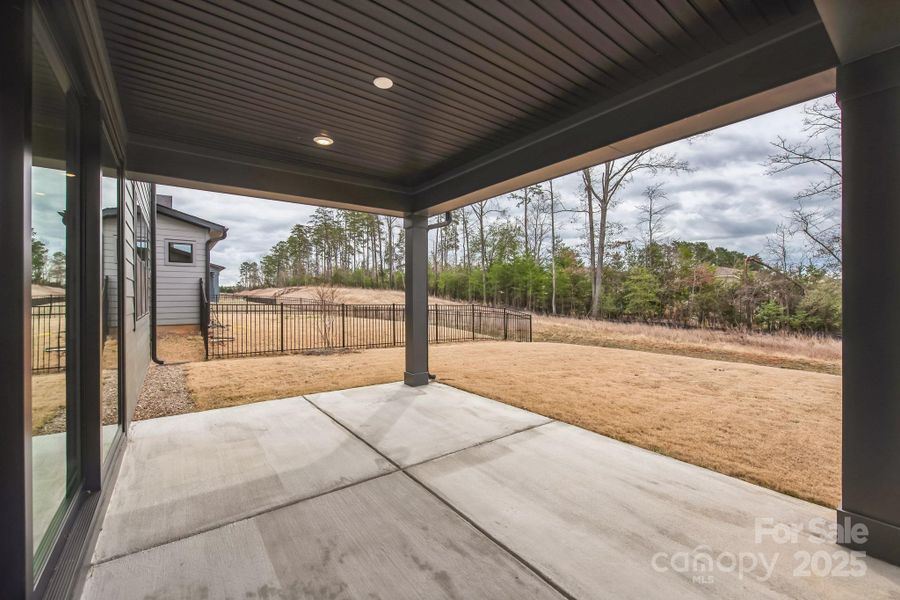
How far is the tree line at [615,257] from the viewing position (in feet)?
30.0

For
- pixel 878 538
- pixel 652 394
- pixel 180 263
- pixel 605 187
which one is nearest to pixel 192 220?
pixel 180 263

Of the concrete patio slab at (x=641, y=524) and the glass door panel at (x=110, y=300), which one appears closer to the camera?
the concrete patio slab at (x=641, y=524)

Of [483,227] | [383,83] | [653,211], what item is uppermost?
[483,227]

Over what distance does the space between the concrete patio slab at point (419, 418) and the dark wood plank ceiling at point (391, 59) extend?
8.75ft

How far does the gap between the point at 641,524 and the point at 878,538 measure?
101 cm

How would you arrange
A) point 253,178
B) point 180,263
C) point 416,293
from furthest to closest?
point 180,263 → point 416,293 → point 253,178

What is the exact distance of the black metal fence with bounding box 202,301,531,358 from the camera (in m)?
8.38

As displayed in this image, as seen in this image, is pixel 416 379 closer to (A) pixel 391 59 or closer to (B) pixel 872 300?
(A) pixel 391 59

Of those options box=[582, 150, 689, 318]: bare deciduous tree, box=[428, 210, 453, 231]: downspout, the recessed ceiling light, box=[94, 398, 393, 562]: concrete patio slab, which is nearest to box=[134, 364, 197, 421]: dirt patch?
box=[94, 398, 393, 562]: concrete patio slab

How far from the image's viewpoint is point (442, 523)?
6.81 feet

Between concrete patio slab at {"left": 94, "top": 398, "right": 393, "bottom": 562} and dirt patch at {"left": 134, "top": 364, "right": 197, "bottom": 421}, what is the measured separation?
1.03 ft

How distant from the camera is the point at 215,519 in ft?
6.89

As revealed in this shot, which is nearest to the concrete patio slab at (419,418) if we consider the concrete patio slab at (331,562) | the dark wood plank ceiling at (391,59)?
the concrete patio slab at (331,562)

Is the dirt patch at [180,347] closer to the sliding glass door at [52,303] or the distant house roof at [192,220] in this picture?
the distant house roof at [192,220]
